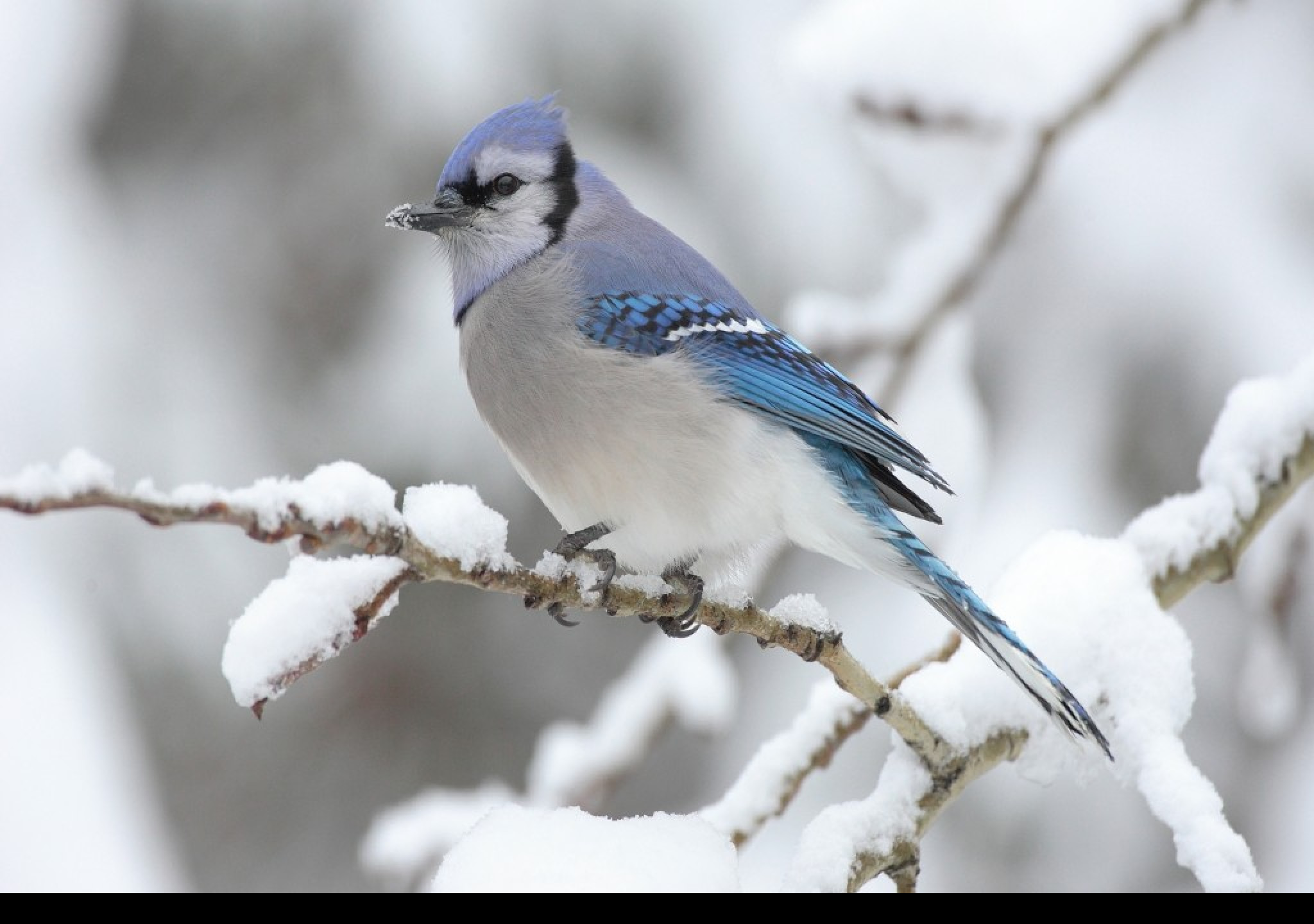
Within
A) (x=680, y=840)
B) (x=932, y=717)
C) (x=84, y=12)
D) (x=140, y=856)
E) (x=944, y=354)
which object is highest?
(x=84, y=12)

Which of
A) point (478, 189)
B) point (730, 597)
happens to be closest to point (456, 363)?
point (478, 189)

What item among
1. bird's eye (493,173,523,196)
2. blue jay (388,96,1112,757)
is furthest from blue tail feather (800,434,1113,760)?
bird's eye (493,173,523,196)

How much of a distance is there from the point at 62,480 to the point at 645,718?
180 cm

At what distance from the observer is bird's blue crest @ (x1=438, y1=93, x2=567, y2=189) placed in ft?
7.07

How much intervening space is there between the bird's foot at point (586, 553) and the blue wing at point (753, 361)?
289 mm

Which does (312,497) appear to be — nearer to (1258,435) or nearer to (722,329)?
(722,329)

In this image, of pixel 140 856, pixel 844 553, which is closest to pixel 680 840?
pixel 844 553

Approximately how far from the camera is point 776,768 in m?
1.68

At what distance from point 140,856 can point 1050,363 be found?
2.23m

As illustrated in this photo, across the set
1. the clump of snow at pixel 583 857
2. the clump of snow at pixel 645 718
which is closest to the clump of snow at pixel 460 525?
the clump of snow at pixel 583 857

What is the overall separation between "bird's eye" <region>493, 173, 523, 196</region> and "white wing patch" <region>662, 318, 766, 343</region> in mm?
409

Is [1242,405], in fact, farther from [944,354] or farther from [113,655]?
[113,655]

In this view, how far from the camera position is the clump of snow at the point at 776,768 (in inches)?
65.4

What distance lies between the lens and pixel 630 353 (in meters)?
1.96
